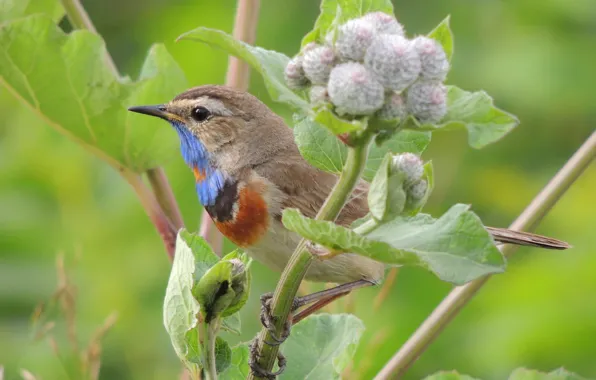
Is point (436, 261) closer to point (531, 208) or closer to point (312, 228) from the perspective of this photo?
point (312, 228)

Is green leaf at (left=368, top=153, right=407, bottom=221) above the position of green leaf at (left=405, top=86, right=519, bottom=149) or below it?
below

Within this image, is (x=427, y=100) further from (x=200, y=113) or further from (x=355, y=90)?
(x=200, y=113)

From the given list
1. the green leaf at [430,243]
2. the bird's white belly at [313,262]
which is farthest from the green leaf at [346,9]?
the bird's white belly at [313,262]

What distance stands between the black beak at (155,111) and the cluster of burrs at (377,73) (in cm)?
115

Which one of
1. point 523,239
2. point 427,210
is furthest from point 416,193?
point 427,210

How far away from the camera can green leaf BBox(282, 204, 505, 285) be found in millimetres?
1326

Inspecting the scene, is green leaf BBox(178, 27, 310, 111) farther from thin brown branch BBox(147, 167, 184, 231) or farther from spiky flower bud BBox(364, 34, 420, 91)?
thin brown branch BBox(147, 167, 184, 231)

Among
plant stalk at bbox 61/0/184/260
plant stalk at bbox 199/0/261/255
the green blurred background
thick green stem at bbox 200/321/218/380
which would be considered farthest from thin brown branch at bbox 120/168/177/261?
the green blurred background

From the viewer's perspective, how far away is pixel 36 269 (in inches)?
144

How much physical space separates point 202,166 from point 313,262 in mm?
Answer: 530

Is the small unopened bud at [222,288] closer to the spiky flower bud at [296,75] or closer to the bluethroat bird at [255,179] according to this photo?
the spiky flower bud at [296,75]

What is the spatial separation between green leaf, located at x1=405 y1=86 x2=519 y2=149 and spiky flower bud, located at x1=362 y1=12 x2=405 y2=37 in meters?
0.12

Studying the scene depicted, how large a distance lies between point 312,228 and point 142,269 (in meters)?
2.43

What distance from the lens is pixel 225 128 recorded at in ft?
9.71
